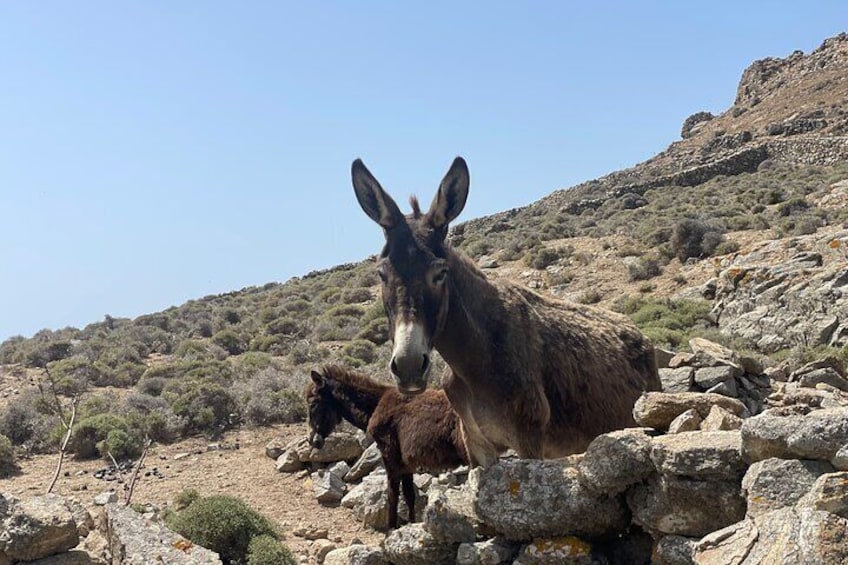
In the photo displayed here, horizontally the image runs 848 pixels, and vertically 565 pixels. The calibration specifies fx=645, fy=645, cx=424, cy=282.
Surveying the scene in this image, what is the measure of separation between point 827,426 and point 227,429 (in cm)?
1288

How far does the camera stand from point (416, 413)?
8.35m

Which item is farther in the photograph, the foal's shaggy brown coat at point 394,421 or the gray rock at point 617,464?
the foal's shaggy brown coat at point 394,421

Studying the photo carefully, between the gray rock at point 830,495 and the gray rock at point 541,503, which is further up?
the gray rock at point 830,495

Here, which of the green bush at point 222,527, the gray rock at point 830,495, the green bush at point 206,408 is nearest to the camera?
the gray rock at point 830,495

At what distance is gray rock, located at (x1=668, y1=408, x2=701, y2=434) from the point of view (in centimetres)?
391

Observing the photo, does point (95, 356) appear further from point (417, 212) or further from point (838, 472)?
point (838, 472)

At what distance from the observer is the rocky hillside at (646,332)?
339 centimetres

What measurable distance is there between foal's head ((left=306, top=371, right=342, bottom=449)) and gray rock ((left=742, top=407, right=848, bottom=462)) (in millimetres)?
7401

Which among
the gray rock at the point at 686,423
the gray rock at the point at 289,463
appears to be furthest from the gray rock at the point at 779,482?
the gray rock at the point at 289,463

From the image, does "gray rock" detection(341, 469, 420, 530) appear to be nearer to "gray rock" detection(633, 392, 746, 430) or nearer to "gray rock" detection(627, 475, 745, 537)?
"gray rock" detection(633, 392, 746, 430)

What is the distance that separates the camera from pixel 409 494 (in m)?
8.48

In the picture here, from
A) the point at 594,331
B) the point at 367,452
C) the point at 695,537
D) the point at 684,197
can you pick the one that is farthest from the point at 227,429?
the point at 684,197

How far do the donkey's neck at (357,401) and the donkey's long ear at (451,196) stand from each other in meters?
5.24

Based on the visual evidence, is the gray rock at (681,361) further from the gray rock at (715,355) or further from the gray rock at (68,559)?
the gray rock at (68,559)
